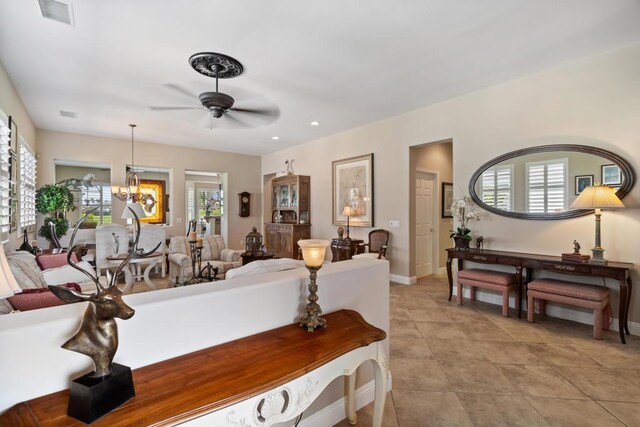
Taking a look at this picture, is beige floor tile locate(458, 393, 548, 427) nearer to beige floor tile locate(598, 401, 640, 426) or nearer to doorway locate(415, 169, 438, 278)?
beige floor tile locate(598, 401, 640, 426)

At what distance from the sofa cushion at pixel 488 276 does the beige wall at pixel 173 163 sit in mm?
6207

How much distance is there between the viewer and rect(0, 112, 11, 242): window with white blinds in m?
3.12

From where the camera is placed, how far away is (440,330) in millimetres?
3346

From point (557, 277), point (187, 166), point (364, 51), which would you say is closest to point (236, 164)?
point (187, 166)

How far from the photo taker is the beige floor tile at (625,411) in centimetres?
193

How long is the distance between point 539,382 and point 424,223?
3.76 m

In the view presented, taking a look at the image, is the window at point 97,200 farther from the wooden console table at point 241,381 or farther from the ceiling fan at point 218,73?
the wooden console table at point 241,381

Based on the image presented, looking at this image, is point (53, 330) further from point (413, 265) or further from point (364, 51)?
point (413, 265)

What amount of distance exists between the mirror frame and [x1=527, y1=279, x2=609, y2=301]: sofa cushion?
31.8 inches

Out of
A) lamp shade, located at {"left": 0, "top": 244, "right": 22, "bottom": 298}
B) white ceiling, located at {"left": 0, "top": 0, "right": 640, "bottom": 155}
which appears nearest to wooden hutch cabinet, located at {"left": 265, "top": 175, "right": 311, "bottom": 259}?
white ceiling, located at {"left": 0, "top": 0, "right": 640, "bottom": 155}

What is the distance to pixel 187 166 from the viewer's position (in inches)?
307

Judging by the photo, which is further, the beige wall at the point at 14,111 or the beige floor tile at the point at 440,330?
the beige wall at the point at 14,111

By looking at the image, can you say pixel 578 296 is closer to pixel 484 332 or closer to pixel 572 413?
pixel 484 332

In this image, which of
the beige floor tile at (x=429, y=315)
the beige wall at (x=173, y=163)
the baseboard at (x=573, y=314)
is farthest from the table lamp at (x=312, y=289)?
the beige wall at (x=173, y=163)
